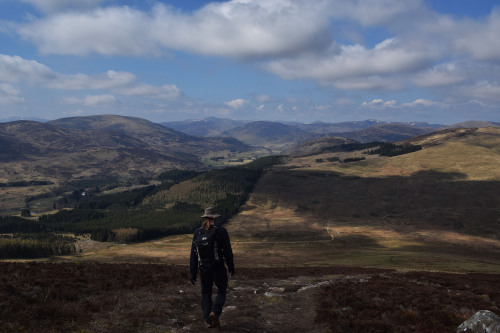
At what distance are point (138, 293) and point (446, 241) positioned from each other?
16444 centimetres

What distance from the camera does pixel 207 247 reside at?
15.5m

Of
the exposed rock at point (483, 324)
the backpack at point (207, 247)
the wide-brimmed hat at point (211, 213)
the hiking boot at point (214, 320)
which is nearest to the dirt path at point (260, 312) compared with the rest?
the hiking boot at point (214, 320)

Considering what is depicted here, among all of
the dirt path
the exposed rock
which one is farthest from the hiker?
the exposed rock

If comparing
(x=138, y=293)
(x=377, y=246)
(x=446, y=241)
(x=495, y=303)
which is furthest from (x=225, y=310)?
Answer: (x=446, y=241)

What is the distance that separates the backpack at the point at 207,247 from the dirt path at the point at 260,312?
3.33m

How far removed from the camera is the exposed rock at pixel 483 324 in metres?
14.9

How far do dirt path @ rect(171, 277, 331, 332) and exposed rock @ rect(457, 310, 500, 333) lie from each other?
7.25 m

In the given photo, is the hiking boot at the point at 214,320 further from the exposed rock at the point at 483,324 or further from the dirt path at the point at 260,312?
the exposed rock at the point at 483,324

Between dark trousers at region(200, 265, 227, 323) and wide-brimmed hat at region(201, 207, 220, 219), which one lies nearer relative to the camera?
wide-brimmed hat at region(201, 207, 220, 219)

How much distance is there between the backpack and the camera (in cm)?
1547

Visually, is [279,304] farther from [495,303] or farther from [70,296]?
[495,303]

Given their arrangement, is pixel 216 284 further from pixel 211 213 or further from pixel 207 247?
pixel 211 213

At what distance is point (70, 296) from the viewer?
19906mm

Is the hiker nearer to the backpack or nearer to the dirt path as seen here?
the backpack
